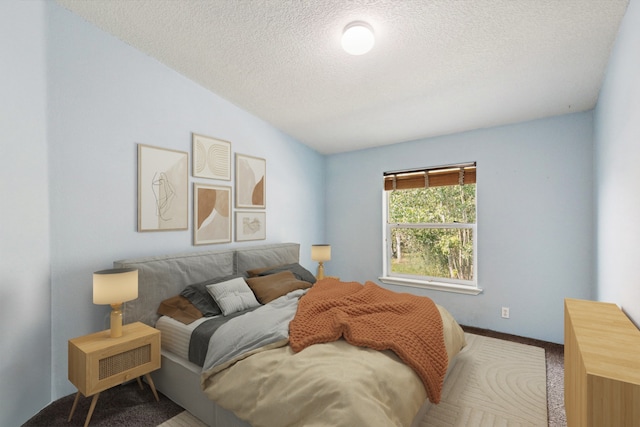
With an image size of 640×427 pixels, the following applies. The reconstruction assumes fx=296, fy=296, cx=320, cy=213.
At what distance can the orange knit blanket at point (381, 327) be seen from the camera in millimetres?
1797

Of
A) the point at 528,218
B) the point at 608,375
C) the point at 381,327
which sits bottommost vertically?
the point at 381,327

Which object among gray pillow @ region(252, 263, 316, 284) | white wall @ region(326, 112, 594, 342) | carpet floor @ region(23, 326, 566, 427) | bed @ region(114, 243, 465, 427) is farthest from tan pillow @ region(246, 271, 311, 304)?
white wall @ region(326, 112, 594, 342)

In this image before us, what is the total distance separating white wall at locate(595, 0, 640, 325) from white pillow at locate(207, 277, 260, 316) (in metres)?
2.61

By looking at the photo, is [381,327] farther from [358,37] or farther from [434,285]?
[434,285]

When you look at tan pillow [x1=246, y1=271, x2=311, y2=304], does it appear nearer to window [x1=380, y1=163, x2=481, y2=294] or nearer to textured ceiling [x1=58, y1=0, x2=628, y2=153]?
window [x1=380, y1=163, x2=481, y2=294]

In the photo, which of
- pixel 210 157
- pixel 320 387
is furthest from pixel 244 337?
pixel 210 157

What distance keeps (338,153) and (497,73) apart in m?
2.61

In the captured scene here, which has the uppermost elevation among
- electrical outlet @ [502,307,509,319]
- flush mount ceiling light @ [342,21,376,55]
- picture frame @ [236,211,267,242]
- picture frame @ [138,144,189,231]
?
flush mount ceiling light @ [342,21,376,55]

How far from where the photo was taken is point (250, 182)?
370 centimetres

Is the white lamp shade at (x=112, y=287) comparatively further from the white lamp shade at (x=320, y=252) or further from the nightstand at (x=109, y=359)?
the white lamp shade at (x=320, y=252)

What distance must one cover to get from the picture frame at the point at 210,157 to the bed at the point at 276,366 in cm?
93

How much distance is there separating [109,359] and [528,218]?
408 cm

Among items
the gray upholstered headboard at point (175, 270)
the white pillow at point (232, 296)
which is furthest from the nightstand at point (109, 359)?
the white pillow at point (232, 296)

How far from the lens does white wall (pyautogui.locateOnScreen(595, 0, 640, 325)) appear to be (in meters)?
1.64
